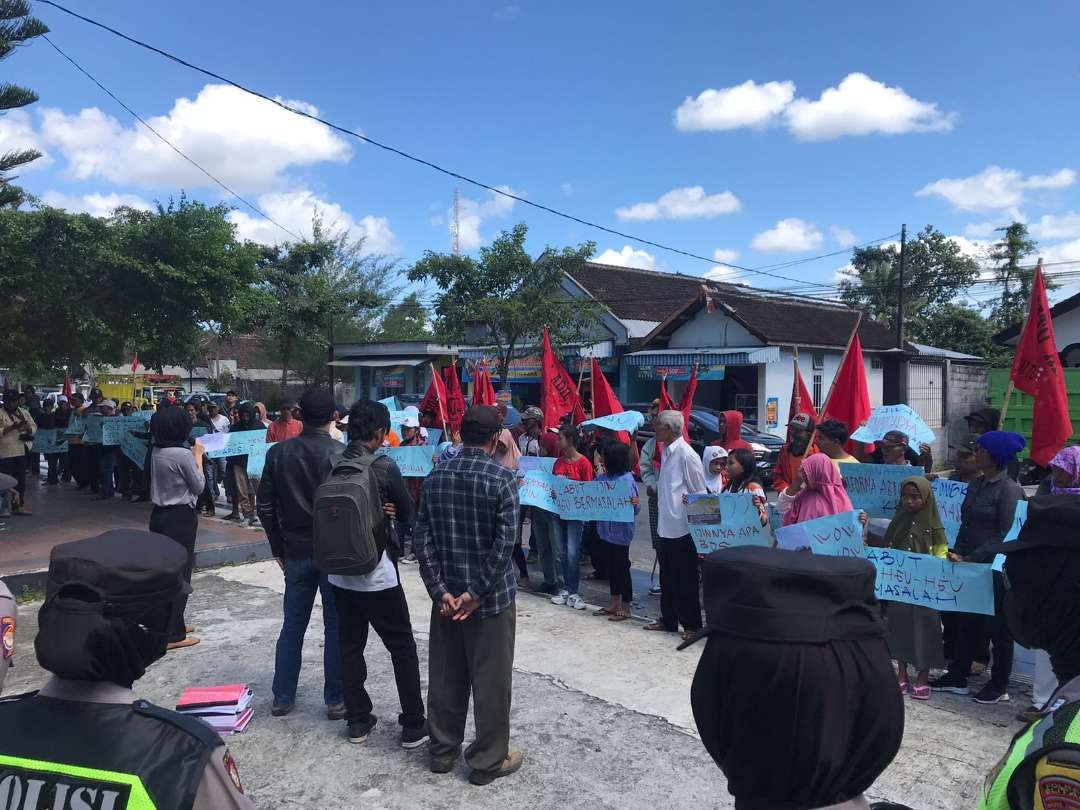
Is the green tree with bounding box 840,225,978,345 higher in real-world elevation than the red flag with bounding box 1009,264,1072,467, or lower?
higher

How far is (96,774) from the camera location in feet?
5.29

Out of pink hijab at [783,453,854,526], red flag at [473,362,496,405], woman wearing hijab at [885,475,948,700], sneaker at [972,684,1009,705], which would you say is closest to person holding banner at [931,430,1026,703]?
sneaker at [972,684,1009,705]

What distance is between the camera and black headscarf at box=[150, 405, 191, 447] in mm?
6207

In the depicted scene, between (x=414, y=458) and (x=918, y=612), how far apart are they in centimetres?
613

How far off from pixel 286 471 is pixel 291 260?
30.7 m

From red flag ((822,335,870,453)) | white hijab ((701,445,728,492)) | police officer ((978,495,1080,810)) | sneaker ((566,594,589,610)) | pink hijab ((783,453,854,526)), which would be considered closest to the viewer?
police officer ((978,495,1080,810))

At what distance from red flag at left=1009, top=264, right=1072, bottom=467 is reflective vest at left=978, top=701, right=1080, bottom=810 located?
5.91 m

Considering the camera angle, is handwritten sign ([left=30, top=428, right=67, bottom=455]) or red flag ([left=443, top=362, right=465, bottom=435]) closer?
red flag ([left=443, top=362, right=465, bottom=435])

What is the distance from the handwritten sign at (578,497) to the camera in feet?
24.4

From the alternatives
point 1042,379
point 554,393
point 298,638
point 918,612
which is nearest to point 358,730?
point 298,638

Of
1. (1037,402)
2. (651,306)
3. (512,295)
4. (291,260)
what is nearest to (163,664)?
(1037,402)

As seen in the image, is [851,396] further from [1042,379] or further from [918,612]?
[918,612]

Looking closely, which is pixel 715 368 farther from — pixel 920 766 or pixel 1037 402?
pixel 920 766

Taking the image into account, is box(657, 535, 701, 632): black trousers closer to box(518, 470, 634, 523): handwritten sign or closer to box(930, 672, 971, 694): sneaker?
box(518, 470, 634, 523): handwritten sign
